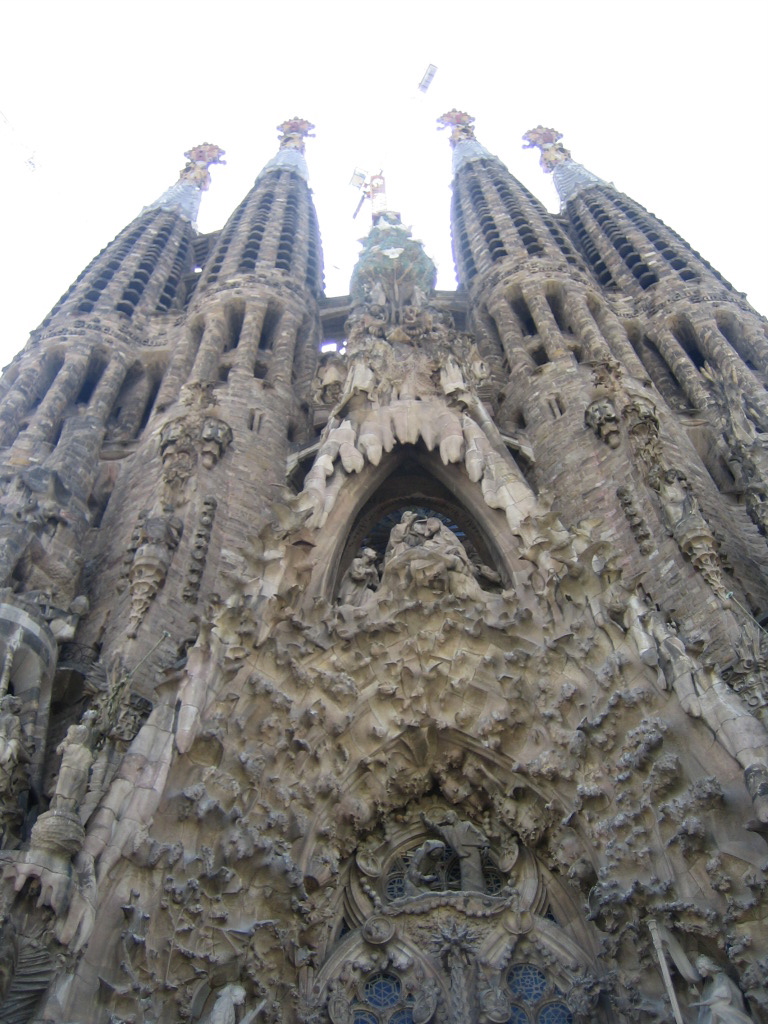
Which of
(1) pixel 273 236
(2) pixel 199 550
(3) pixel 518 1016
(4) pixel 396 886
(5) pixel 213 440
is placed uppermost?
(1) pixel 273 236

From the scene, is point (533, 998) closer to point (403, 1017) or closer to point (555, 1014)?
point (555, 1014)

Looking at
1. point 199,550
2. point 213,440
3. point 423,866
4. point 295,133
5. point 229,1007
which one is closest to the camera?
point 229,1007

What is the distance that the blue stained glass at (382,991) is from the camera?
28.3ft

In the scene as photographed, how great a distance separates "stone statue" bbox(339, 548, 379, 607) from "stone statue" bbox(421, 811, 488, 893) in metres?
2.42

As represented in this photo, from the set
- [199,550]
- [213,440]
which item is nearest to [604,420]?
[213,440]

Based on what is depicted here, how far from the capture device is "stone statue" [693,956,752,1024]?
263 inches

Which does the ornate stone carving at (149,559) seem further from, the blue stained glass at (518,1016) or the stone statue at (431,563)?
the blue stained glass at (518,1016)

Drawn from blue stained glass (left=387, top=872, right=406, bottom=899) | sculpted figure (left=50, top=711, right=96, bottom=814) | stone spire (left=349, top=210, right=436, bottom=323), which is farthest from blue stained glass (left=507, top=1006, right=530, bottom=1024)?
stone spire (left=349, top=210, right=436, bottom=323)

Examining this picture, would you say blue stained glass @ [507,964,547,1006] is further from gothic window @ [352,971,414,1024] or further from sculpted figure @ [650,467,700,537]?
sculpted figure @ [650,467,700,537]

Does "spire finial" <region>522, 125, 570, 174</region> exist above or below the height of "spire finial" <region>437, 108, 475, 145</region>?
below

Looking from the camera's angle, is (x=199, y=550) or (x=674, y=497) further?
(x=199, y=550)

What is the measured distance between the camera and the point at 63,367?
18.2 m

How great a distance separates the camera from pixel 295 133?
36531 millimetres

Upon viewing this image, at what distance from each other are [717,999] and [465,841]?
327cm
